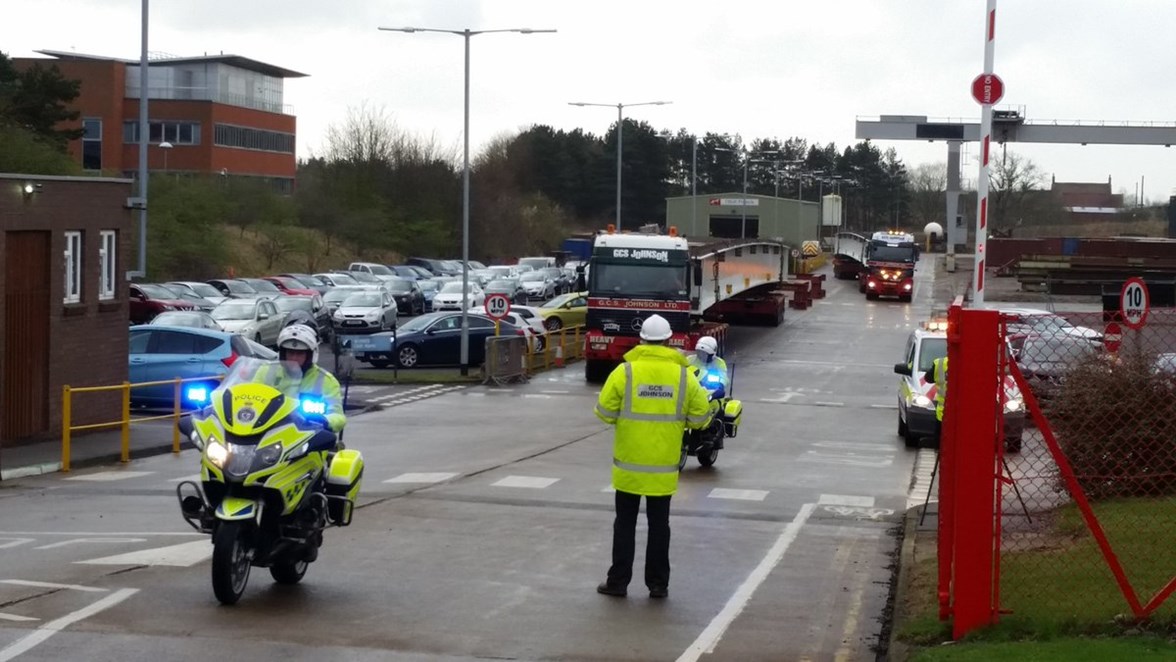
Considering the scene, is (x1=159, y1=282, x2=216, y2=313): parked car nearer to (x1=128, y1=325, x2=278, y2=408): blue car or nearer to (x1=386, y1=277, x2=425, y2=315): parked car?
(x1=386, y1=277, x2=425, y2=315): parked car

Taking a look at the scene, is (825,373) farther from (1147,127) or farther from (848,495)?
(1147,127)

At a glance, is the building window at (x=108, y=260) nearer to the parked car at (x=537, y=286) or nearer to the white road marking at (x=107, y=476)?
the white road marking at (x=107, y=476)

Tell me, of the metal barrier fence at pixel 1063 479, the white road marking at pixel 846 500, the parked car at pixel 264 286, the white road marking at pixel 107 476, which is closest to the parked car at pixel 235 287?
the parked car at pixel 264 286

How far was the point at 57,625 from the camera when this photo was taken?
8641 mm

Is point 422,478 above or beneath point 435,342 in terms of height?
beneath

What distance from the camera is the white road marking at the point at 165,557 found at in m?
10.7

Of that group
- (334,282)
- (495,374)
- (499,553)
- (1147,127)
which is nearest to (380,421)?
(495,374)

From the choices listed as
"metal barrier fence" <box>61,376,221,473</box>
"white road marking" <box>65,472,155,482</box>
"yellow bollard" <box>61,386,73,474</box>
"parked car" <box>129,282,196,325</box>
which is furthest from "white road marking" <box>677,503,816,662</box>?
"parked car" <box>129,282,196,325</box>

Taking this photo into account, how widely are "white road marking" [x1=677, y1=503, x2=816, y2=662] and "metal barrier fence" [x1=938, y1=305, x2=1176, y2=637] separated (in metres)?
1.36

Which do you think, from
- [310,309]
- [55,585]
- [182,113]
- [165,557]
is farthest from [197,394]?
[182,113]

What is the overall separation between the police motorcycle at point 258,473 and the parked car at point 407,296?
49.1 metres

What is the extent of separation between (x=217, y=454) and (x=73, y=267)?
13.9 meters

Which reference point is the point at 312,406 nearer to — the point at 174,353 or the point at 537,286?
the point at 174,353

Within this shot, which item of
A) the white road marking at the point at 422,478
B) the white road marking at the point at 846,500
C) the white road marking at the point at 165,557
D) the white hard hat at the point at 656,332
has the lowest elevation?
the white road marking at the point at 846,500
